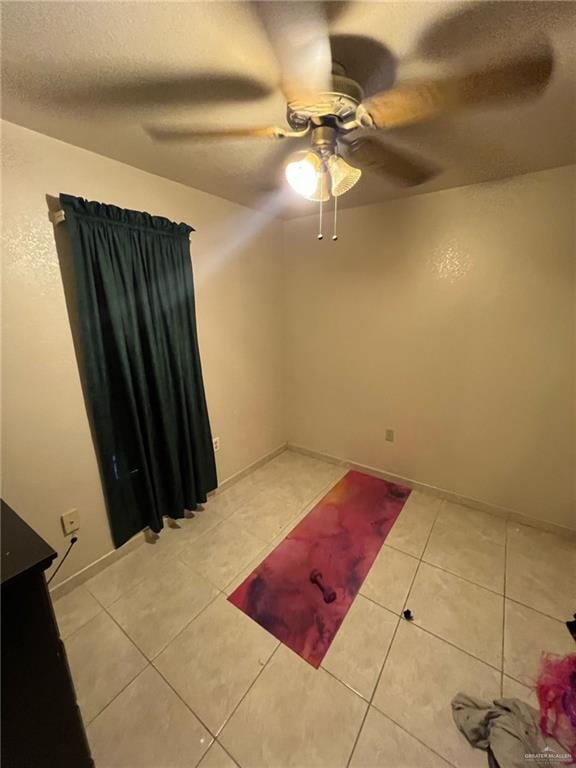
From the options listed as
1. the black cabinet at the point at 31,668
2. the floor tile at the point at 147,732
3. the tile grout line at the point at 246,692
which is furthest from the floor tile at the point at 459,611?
the black cabinet at the point at 31,668

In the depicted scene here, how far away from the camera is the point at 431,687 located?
1198 mm

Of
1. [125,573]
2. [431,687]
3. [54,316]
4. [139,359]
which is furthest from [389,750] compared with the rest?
[54,316]

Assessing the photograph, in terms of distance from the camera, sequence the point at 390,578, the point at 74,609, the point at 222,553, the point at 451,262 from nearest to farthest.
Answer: the point at 74,609 → the point at 390,578 → the point at 222,553 → the point at 451,262

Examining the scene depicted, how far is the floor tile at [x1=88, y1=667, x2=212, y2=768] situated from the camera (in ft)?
3.33

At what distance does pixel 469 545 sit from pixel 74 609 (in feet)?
7.29

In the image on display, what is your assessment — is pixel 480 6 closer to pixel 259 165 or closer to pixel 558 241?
pixel 259 165

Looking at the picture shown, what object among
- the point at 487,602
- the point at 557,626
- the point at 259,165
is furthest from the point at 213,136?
the point at 557,626

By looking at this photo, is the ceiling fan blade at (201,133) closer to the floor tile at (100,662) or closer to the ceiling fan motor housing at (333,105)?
the ceiling fan motor housing at (333,105)

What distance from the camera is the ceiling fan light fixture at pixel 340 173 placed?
1100 mm

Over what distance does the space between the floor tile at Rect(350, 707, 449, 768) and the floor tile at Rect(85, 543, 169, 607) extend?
125 centimetres

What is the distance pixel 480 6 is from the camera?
77cm

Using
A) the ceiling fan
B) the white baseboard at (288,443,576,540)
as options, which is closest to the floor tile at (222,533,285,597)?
the white baseboard at (288,443,576,540)

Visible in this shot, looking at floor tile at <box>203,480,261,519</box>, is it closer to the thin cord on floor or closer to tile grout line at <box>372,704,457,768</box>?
the thin cord on floor

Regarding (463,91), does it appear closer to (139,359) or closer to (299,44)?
(299,44)
